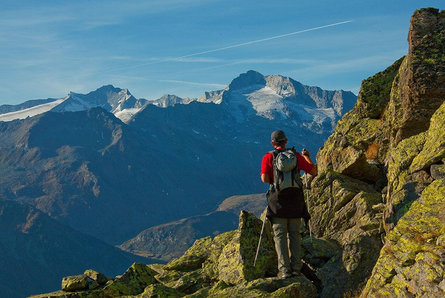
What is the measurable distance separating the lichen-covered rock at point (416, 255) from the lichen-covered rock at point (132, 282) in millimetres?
11024

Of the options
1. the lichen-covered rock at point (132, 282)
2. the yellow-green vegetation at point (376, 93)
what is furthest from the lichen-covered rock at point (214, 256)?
the yellow-green vegetation at point (376, 93)

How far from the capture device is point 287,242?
16906 millimetres

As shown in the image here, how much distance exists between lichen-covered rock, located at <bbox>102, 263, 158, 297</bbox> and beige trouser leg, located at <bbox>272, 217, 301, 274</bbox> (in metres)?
7.66

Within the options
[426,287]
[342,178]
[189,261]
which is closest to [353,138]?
[342,178]

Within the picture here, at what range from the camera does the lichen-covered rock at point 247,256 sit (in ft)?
59.2

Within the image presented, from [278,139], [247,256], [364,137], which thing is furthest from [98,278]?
[364,137]

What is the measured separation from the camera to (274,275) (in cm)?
1816

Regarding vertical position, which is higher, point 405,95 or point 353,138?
point 405,95

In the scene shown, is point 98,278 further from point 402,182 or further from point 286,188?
point 402,182

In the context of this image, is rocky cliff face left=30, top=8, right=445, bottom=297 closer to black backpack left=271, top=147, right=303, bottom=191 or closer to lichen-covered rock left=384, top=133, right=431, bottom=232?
lichen-covered rock left=384, top=133, right=431, bottom=232

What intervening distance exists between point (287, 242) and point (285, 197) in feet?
6.02

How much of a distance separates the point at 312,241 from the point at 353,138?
12533 mm

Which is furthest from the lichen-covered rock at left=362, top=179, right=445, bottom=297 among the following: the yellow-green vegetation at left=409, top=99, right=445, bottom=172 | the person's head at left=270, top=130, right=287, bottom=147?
the person's head at left=270, top=130, right=287, bottom=147

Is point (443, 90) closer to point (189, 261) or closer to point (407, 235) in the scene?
point (407, 235)
